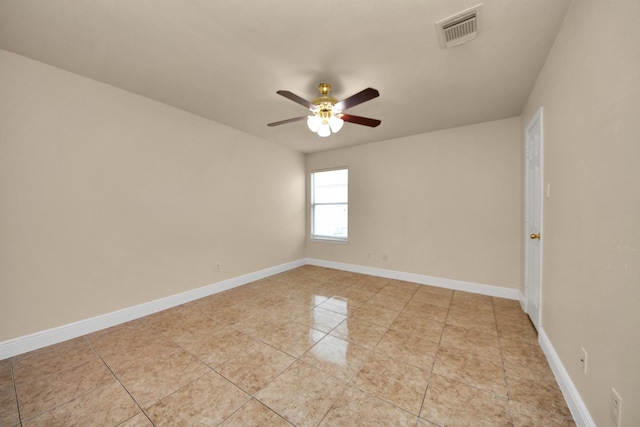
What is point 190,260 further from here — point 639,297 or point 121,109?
point 639,297

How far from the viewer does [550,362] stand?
1856 mm

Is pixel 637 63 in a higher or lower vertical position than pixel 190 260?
higher

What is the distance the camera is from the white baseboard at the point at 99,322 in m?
2.03

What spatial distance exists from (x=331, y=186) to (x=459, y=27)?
144 inches

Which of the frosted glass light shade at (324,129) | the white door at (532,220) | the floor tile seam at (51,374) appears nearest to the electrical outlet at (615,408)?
the white door at (532,220)

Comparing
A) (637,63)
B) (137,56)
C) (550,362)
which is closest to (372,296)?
(550,362)

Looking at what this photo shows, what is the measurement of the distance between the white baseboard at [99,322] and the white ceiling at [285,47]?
8.26 ft

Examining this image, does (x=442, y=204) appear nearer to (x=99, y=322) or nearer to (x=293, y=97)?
(x=293, y=97)

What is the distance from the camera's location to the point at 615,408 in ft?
3.32

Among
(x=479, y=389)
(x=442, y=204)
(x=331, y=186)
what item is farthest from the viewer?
(x=331, y=186)

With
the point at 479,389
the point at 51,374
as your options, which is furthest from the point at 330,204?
the point at 51,374

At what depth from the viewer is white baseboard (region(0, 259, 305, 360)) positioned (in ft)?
6.66

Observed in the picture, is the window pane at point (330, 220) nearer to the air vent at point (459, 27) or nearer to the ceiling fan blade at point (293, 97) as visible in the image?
the ceiling fan blade at point (293, 97)

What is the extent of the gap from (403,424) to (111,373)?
7.17 ft
